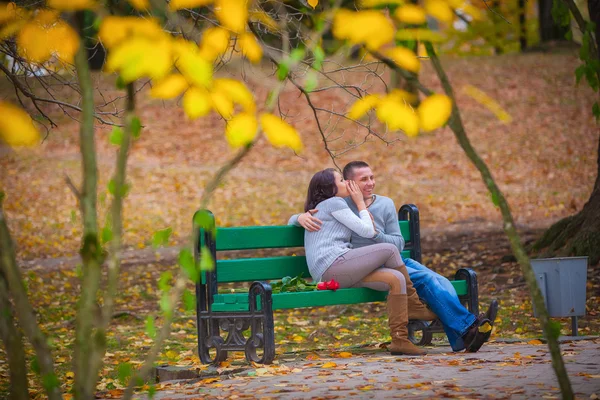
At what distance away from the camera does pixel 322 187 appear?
6.53 metres

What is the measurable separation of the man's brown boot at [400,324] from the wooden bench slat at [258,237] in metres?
0.93

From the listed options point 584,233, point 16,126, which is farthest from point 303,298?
point 584,233

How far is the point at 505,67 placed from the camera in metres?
26.1

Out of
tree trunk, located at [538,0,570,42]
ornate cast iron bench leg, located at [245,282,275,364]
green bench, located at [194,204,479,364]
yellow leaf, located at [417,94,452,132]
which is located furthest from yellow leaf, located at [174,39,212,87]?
tree trunk, located at [538,0,570,42]

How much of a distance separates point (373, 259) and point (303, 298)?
552mm

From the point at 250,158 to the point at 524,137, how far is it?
21.3 ft

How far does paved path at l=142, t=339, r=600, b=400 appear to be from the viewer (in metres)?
4.42

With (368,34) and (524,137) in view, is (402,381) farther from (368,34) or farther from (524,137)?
(524,137)

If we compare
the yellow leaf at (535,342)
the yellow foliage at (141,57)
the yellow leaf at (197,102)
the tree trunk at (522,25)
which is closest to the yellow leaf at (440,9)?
the yellow leaf at (197,102)

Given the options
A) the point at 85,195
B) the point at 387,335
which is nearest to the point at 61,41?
the point at 85,195

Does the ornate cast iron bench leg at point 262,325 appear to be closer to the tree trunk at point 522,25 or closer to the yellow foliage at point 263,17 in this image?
the yellow foliage at point 263,17

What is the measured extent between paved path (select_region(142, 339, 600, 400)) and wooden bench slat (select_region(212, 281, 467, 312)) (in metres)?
0.37

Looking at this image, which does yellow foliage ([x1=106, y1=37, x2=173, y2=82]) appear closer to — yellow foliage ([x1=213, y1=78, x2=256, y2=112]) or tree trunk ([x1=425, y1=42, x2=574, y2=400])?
yellow foliage ([x1=213, y1=78, x2=256, y2=112])

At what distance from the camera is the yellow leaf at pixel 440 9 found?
258cm
